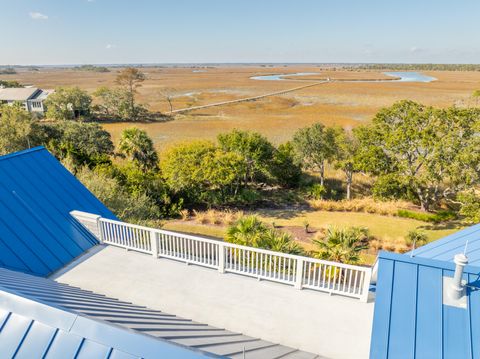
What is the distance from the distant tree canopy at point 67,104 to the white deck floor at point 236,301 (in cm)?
4379

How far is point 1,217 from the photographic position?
7.54 meters

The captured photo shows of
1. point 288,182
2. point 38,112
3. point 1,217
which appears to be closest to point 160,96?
point 38,112

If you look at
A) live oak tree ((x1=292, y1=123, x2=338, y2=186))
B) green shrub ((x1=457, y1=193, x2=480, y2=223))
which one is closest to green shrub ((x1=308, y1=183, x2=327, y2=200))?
live oak tree ((x1=292, y1=123, x2=338, y2=186))

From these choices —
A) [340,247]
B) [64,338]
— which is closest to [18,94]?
[340,247]

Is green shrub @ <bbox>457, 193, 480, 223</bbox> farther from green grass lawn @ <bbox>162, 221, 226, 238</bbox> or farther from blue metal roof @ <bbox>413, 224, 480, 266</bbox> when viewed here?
green grass lawn @ <bbox>162, 221, 226, 238</bbox>

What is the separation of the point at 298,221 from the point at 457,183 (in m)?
9.10

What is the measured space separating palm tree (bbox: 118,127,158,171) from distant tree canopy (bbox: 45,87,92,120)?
27310 mm

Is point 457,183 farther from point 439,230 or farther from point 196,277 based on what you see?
point 196,277

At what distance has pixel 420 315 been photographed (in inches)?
187

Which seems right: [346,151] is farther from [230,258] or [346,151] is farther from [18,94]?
[18,94]

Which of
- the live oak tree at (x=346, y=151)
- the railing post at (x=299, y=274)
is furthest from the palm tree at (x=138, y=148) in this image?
the railing post at (x=299, y=274)

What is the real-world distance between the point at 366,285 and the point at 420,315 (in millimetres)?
2290

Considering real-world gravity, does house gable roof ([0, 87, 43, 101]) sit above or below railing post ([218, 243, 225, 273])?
above

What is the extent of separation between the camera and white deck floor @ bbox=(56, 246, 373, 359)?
628 cm
